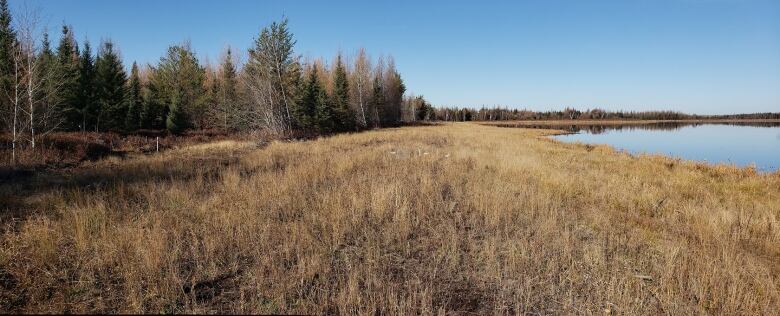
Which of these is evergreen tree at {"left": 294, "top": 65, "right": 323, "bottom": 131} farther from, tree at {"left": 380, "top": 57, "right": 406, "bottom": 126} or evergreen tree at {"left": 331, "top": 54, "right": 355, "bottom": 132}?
tree at {"left": 380, "top": 57, "right": 406, "bottom": 126}

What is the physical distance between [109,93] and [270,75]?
50.7 feet

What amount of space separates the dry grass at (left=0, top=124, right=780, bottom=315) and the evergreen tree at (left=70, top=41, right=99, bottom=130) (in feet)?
93.3

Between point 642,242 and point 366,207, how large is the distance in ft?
14.0

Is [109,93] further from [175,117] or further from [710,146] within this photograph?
[710,146]

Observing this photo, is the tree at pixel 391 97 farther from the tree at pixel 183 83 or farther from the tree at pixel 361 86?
the tree at pixel 183 83

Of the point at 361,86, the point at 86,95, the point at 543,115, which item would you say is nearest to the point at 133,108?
the point at 86,95

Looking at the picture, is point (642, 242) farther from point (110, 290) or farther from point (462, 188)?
point (110, 290)

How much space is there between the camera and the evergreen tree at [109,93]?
104 ft

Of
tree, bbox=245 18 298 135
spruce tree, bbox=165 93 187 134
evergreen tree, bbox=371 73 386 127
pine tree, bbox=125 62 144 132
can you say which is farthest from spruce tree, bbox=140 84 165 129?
evergreen tree, bbox=371 73 386 127

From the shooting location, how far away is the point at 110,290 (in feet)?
11.3

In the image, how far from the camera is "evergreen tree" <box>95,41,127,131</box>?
31750mm

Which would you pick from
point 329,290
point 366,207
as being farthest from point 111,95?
point 329,290

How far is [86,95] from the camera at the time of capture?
100 feet

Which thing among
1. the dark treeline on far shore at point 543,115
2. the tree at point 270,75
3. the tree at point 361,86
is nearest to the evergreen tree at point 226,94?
the tree at point 270,75
